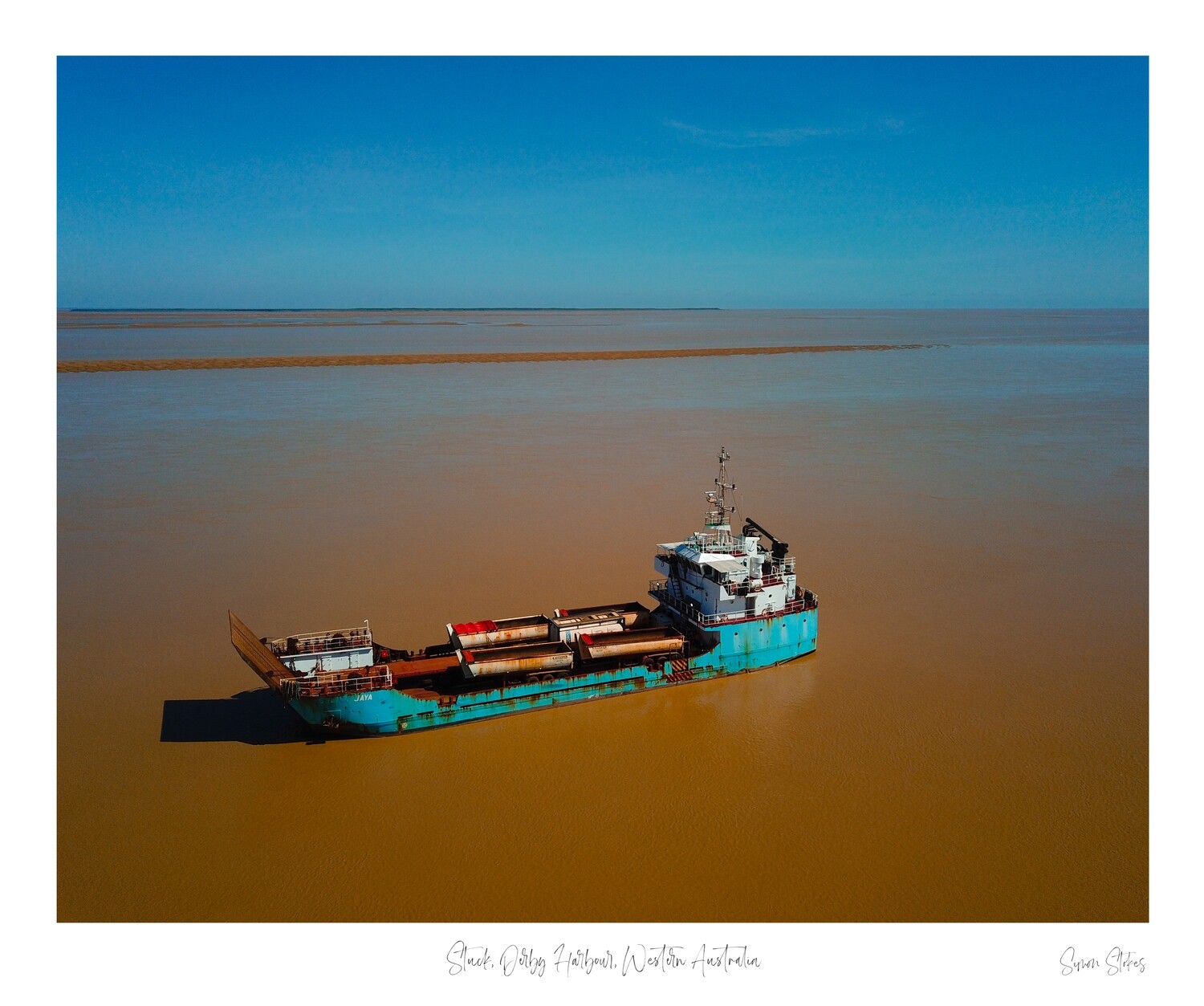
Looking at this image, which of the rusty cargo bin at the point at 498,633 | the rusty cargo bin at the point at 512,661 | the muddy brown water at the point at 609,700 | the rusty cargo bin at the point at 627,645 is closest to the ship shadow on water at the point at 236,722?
the muddy brown water at the point at 609,700

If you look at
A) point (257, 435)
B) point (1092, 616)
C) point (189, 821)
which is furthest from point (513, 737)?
point (257, 435)

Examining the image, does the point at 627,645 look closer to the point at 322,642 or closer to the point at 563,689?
the point at 563,689

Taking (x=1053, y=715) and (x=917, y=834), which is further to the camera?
(x=1053, y=715)

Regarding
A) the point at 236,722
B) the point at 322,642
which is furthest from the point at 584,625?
the point at 236,722

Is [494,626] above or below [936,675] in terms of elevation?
above

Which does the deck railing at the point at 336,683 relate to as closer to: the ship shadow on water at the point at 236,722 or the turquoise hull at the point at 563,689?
the turquoise hull at the point at 563,689

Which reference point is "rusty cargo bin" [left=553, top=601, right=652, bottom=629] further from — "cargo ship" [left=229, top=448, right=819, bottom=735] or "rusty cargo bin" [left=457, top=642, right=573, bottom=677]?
"rusty cargo bin" [left=457, top=642, right=573, bottom=677]

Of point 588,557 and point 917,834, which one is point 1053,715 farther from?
point 588,557
